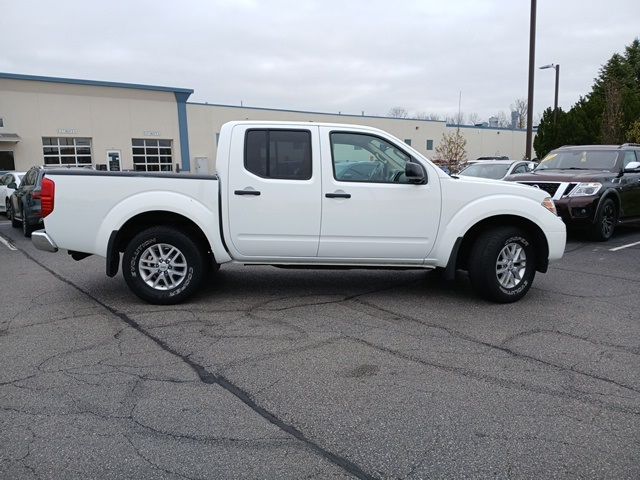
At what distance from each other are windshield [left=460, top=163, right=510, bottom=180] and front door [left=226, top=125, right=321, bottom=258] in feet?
34.9

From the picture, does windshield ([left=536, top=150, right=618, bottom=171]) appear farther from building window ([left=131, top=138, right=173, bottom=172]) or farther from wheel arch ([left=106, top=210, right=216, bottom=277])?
building window ([left=131, top=138, right=173, bottom=172])

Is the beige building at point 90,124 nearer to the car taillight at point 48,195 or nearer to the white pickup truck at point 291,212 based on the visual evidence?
the car taillight at point 48,195

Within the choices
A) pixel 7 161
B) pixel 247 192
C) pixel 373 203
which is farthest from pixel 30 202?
pixel 7 161

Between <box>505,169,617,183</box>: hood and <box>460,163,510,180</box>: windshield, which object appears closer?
<box>505,169,617,183</box>: hood

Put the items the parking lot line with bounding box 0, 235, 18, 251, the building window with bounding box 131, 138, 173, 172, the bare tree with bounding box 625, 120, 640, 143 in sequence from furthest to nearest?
the building window with bounding box 131, 138, 173, 172
the bare tree with bounding box 625, 120, 640, 143
the parking lot line with bounding box 0, 235, 18, 251

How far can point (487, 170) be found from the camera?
1591 centimetres

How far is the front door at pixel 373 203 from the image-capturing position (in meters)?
5.89

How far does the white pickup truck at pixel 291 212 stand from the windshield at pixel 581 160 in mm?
6397

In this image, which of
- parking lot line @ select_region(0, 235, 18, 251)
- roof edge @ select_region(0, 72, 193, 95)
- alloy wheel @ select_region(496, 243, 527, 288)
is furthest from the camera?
roof edge @ select_region(0, 72, 193, 95)

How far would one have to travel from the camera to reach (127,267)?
590 cm

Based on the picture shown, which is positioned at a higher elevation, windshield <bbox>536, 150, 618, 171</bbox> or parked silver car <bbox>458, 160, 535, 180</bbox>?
windshield <bbox>536, 150, 618, 171</bbox>

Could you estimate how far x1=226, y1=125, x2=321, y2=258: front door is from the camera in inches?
230

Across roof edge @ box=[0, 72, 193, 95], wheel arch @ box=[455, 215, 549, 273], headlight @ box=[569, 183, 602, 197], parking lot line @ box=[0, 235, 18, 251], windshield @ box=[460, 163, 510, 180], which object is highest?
roof edge @ box=[0, 72, 193, 95]

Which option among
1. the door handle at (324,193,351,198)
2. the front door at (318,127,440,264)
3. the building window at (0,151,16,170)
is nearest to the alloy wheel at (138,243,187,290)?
the front door at (318,127,440,264)
